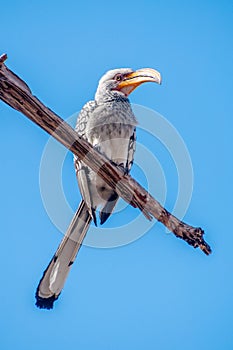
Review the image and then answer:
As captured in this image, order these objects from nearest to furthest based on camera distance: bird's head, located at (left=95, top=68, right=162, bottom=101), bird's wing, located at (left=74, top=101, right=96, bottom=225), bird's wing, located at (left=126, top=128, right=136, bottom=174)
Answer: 1. bird's wing, located at (left=74, top=101, right=96, bottom=225)
2. bird's wing, located at (left=126, top=128, right=136, bottom=174)
3. bird's head, located at (left=95, top=68, right=162, bottom=101)

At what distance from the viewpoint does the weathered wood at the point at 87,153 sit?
3.74m

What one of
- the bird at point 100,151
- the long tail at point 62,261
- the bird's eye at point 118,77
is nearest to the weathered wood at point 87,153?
the bird at point 100,151

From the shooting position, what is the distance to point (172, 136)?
5.43m

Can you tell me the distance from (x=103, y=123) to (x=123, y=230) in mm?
1108

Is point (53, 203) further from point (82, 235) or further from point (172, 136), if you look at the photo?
point (172, 136)

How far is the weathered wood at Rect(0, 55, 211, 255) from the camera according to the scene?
147 inches

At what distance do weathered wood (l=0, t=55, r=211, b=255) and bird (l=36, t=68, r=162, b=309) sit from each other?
2.62 ft

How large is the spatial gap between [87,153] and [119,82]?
2114 millimetres

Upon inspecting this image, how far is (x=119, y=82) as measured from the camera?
20.5 feet

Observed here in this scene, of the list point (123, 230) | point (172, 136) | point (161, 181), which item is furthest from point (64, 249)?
point (172, 136)

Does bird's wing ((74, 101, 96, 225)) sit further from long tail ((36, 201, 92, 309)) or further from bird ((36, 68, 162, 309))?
long tail ((36, 201, 92, 309))

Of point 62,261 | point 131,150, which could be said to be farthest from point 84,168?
point 62,261

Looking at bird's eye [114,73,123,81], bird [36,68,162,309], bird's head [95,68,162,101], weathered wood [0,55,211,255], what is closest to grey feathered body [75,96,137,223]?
bird [36,68,162,309]

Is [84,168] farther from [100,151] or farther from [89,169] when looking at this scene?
[100,151]
